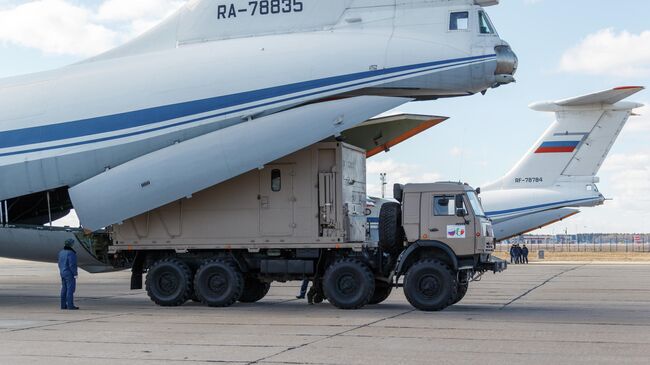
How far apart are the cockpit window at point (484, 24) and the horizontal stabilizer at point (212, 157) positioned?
93.0 inches

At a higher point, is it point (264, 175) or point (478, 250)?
point (264, 175)

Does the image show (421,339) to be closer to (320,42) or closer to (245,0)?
(320,42)

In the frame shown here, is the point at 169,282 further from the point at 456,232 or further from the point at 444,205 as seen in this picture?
the point at 456,232

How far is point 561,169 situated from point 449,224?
66.3 feet

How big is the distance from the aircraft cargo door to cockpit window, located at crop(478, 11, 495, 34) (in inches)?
200

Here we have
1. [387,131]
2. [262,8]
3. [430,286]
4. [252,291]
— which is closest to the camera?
[430,286]

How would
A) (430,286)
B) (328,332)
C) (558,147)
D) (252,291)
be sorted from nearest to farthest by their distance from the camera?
(328,332) → (430,286) → (252,291) → (558,147)

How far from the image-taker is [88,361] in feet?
35.5

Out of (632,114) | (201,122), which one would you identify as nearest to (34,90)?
(201,122)

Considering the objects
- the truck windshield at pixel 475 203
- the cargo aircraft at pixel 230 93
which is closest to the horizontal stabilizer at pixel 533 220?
the cargo aircraft at pixel 230 93

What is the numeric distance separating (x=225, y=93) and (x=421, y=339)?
27.5ft

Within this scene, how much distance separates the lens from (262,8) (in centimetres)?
2050

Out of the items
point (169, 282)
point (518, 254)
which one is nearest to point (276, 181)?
point (169, 282)

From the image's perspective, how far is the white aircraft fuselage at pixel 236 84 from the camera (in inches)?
746
